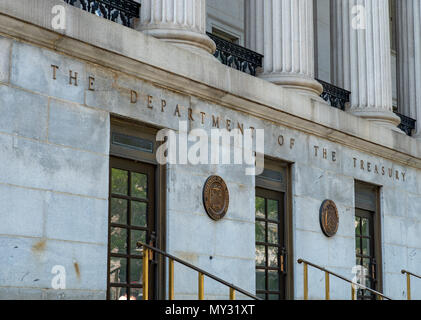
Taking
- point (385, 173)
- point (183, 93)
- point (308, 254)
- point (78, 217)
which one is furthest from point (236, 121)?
point (385, 173)

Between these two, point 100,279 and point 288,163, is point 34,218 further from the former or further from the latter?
point 288,163

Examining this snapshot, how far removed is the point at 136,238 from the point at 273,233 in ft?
13.1

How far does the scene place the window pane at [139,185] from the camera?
14.0 metres

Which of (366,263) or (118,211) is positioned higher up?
(118,211)

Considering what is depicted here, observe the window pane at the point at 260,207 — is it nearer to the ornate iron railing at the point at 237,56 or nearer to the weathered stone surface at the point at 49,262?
the ornate iron railing at the point at 237,56

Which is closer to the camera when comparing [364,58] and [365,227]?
[365,227]

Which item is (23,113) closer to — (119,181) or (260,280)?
(119,181)

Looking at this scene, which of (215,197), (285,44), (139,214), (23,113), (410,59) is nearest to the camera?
(23,113)

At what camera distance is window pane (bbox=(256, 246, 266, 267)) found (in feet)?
54.3

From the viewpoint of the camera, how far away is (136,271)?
13859 millimetres

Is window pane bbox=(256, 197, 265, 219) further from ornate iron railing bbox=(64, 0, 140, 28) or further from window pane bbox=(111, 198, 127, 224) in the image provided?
ornate iron railing bbox=(64, 0, 140, 28)

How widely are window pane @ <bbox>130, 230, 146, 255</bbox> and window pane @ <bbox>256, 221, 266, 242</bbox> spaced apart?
131 inches

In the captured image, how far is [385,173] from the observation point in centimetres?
2048

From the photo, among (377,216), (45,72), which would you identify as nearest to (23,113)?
(45,72)
